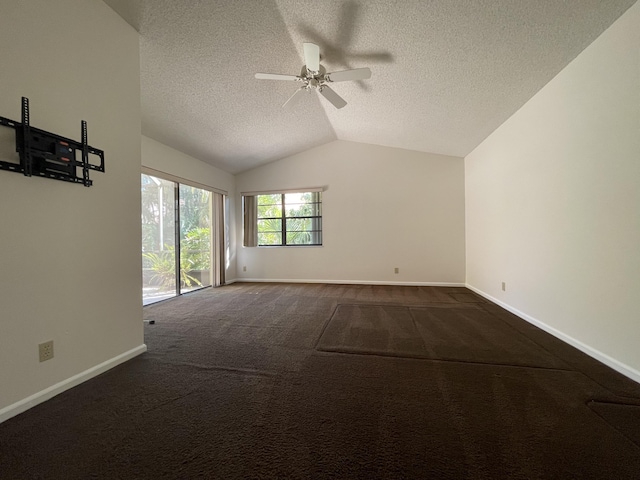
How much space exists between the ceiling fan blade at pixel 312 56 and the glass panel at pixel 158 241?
3.00 m

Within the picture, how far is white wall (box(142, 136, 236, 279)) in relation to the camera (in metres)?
3.38

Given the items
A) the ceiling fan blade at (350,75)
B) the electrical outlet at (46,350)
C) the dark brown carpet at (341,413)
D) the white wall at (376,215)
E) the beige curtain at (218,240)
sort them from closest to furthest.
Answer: the dark brown carpet at (341,413), the electrical outlet at (46,350), the ceiling fan blade at (350,75), the white wall at (376,215), the beige curtain at (218,240)

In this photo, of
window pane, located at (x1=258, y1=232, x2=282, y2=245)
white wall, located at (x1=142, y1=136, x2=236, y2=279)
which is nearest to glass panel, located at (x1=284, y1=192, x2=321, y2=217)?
window pane, located at (x1=258, y1=232, x2=282, y2=245)

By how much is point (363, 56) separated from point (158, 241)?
3.84 metres

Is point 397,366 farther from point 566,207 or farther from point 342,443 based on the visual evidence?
point 566,207

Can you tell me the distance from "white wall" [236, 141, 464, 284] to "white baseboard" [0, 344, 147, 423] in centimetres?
350

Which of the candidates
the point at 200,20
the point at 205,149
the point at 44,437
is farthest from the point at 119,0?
the point at 44,437

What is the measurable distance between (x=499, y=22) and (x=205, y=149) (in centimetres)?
391

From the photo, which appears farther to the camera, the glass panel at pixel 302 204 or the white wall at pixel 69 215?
the glass panel at pixel 302 204

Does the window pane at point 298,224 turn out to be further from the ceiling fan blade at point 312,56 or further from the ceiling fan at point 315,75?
the ceiling fan blade at point 312,56

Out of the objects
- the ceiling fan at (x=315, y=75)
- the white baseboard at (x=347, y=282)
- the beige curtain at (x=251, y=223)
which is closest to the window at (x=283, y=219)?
the beige curtain at (x=251, y=223)

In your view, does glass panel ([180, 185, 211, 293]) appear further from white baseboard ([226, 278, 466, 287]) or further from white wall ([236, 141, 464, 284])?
white wall ([236, 141, 464, 284])

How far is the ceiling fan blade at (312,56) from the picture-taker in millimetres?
1964

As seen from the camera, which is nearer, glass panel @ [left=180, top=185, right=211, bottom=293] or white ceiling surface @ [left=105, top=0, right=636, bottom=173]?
white ceiling surface @ [left=105, top=0, right=636, bottom=173]
